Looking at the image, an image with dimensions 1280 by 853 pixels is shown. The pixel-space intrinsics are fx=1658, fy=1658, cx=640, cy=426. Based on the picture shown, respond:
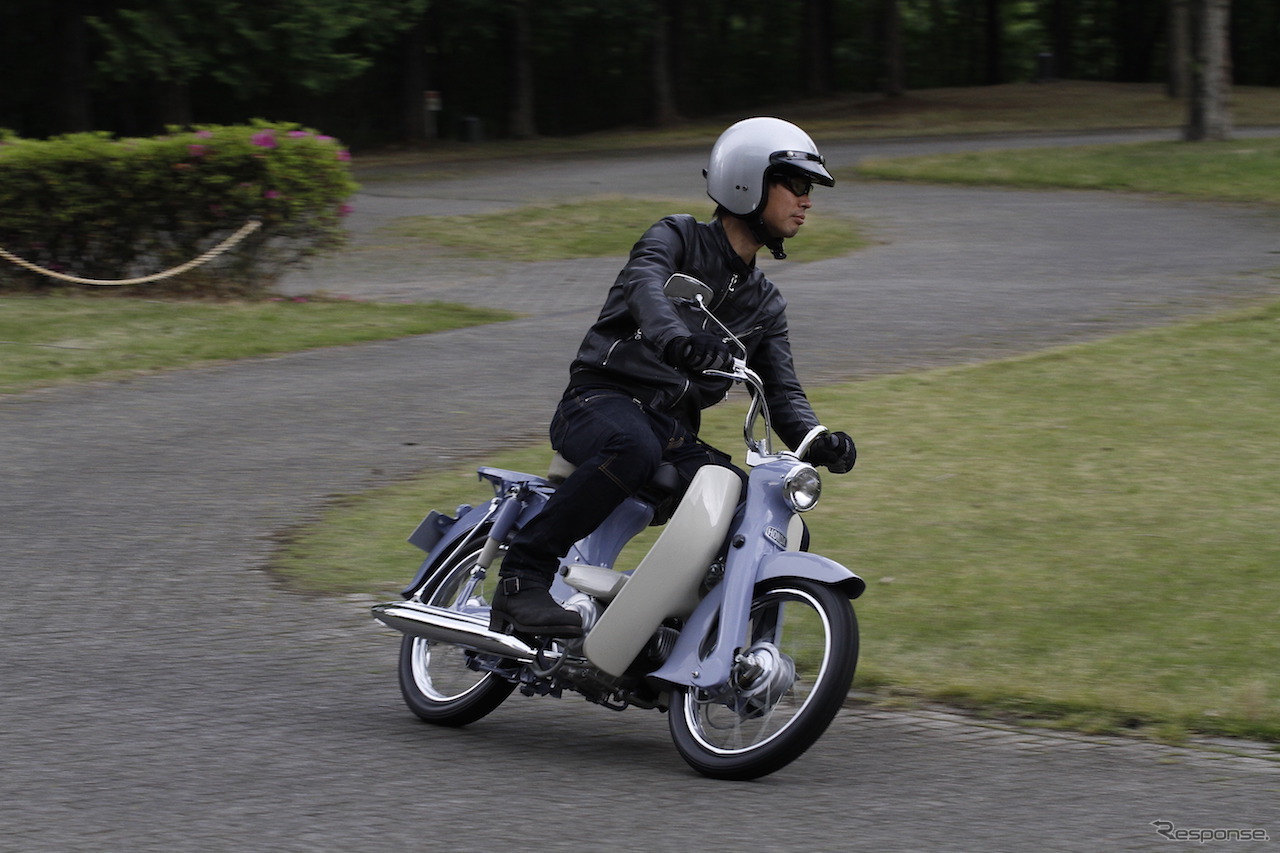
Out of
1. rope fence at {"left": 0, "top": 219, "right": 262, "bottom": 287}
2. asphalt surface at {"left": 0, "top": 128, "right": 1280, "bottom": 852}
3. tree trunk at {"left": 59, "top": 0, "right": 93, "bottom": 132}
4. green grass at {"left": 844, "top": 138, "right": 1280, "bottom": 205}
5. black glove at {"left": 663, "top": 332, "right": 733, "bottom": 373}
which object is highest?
tree trunk at {"left": 59, "top": 0, "right": 93, "bottom": 132}

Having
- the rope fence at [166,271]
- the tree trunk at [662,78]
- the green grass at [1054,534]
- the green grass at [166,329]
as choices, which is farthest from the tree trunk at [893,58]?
the green grass at [1054,534]

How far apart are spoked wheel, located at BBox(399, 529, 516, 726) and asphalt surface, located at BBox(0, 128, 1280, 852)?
8 cm

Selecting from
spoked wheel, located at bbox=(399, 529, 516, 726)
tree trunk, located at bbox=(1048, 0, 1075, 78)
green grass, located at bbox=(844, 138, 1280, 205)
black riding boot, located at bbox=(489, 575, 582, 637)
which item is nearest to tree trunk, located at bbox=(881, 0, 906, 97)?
tree trunk, located at bbox=(1048, 0, 1075, 78)

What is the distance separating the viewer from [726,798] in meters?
4.40

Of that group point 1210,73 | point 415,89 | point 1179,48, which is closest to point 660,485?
point 1210,73

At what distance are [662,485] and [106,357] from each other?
8477 mm

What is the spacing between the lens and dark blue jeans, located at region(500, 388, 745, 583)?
4.77 m

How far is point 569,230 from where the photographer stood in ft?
67.7

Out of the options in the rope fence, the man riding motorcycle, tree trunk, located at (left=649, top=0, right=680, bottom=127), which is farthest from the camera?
tree trunk, located at (left=649, top=0, right=680, bottom=127)

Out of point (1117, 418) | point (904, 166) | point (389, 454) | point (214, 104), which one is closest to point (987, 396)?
point (1117, 418)

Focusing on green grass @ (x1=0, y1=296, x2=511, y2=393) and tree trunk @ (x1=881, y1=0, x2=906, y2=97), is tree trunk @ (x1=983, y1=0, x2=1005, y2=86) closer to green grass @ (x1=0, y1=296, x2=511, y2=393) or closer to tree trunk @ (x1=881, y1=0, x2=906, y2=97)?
tree trunk @ (x1=881, y1=0, x2=906, y2=97)

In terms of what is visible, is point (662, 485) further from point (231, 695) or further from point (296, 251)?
point (296, 251)

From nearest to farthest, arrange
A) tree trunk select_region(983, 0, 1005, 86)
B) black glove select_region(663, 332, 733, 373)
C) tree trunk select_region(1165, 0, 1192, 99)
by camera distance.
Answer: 1. black glove select_region(663, 332, 733, 373)
2. tree trunk select_region(1165, 0, 1192, 99)
3. tree trunk select_region(983, 0, 1005, 86)

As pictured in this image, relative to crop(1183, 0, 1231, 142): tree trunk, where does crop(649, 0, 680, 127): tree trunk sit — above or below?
above
